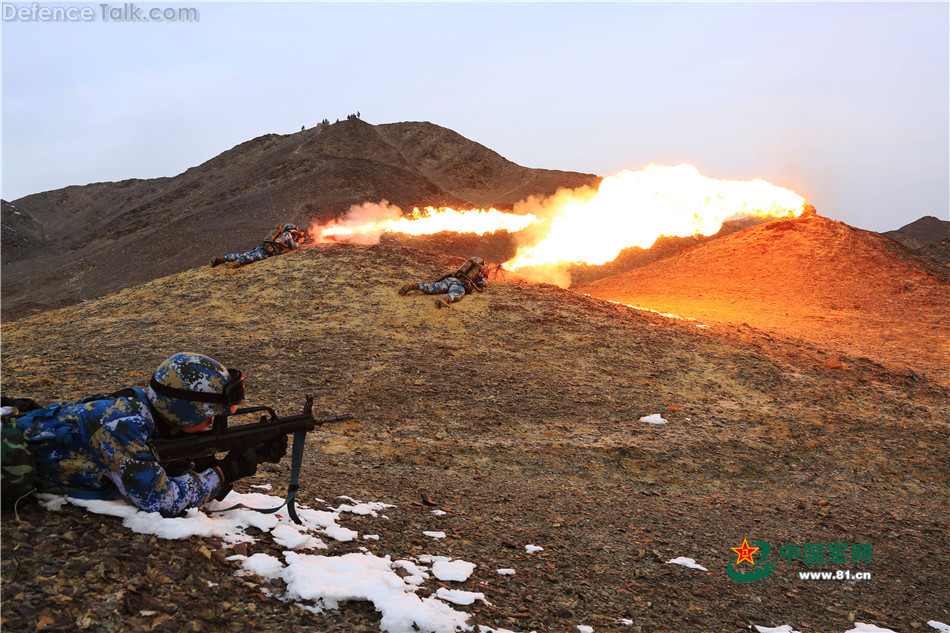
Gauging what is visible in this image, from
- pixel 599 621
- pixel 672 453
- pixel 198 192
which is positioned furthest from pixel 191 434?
pixel 198 192

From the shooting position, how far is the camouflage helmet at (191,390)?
473 cm

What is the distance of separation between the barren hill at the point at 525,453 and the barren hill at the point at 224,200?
26.8 m

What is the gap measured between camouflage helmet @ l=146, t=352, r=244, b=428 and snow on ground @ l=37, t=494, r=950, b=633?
2.51 ft

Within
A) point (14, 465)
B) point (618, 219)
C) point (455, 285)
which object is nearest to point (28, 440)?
point (14, 465)

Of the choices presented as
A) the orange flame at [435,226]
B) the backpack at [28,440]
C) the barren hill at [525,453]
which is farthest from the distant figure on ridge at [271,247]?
the backpack at [28,440]

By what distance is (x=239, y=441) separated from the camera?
205 inches

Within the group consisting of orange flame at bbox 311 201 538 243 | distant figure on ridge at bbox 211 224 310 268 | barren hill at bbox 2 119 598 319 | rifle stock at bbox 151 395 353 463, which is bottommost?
rifle stock at bbox 151 395 353 463

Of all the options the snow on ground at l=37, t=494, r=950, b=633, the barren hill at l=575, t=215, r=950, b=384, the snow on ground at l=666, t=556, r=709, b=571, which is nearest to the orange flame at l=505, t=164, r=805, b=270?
the barren hill at l=575, t=215, r=950, b=384

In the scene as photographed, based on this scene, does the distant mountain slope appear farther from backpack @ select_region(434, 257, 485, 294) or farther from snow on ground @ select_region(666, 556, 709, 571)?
snow on ground @ select_region(666, 556, 709, 571)

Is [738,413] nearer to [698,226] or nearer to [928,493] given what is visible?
[928,493]

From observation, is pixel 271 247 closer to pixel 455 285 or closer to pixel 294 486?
pixel 455 285

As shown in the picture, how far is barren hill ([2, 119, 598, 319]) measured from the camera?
46.1 meters

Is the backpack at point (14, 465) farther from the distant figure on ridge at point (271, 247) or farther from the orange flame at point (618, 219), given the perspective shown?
the orange flame at point (618, 219)

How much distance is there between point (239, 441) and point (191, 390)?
→ 2.31 feet
